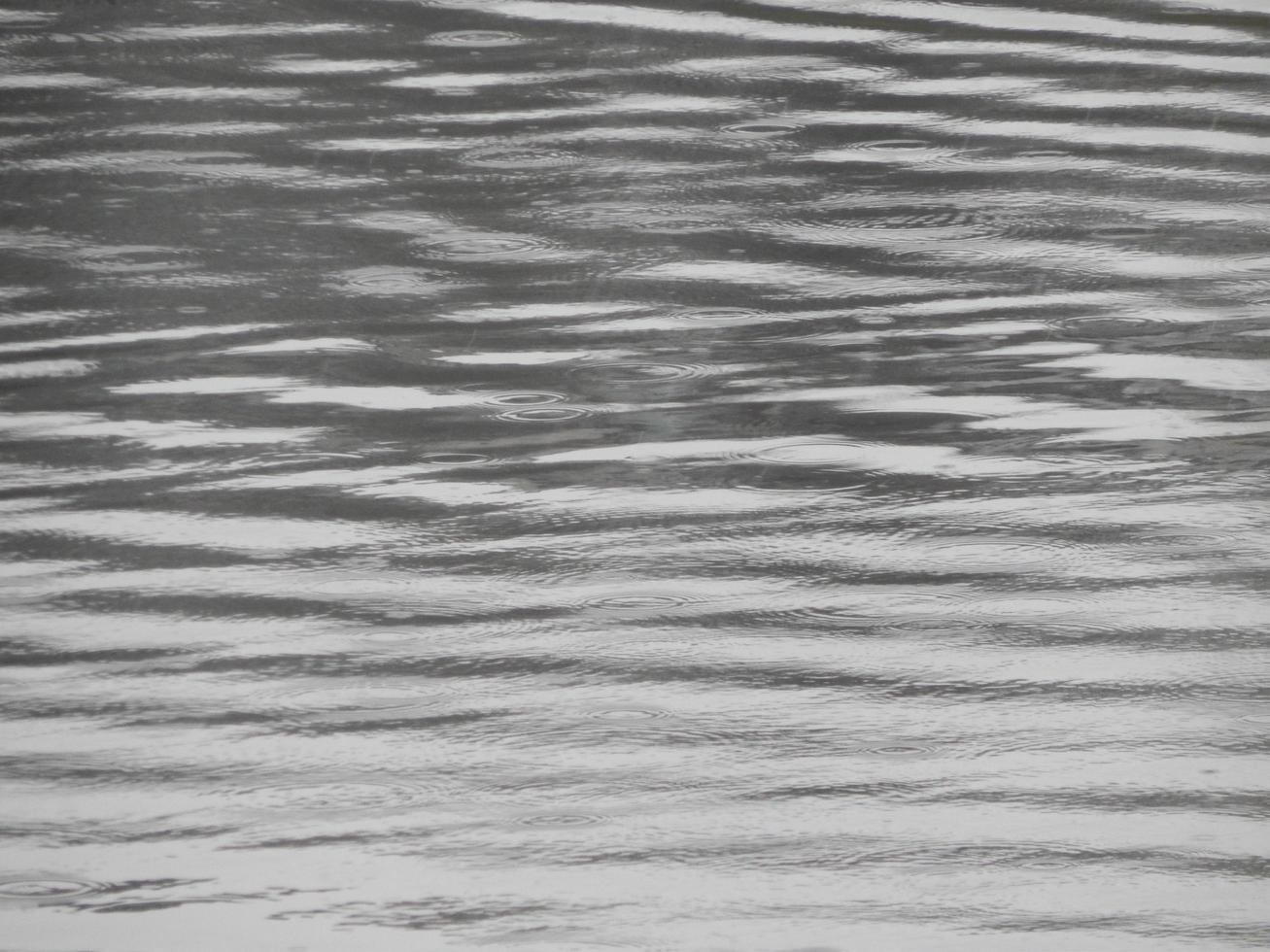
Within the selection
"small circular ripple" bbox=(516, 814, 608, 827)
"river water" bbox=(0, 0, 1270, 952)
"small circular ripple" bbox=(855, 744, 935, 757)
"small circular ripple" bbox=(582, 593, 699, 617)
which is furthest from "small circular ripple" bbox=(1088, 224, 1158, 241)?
"small circular ripple" bbox=(516, 814, 608, 827)

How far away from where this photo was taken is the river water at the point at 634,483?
2.14 m

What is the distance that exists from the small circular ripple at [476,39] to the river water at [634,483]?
30 millimetres

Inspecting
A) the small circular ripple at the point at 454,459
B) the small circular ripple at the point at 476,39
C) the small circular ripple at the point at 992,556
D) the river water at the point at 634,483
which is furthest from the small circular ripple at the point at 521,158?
the small circular ripple at the point at 992,556

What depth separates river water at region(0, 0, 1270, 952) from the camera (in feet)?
7.02

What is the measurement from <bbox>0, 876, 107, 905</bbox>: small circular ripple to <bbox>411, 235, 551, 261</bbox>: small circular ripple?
2.15 meters

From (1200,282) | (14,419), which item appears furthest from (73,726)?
(1200,282)

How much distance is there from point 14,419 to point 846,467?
1465 millimetres

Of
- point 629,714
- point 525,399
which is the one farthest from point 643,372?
point 629,714

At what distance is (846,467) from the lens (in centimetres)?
312

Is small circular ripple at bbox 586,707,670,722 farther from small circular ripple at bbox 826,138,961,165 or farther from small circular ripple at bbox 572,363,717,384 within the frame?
small circular ripple at bbox 826,138,961,165

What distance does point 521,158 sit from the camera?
4.55 metres

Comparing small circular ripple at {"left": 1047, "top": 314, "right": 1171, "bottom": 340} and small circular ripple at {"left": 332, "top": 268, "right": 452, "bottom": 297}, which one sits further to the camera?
small circular ripple at {"left": 332, "top": 268, "right": 452, "bottom": 297}

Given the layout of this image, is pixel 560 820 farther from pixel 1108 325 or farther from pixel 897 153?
pixel 897 153

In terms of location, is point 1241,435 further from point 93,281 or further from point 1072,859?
point 93,281
